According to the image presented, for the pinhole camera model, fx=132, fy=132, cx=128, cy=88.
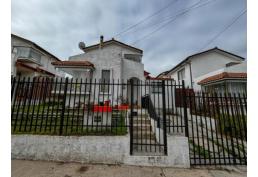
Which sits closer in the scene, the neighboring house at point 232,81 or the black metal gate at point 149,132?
the black metal gate at point 149,132

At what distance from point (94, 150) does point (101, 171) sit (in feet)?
2.29

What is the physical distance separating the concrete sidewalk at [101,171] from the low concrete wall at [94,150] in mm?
170

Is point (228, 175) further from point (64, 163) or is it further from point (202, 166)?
point (64, 163)

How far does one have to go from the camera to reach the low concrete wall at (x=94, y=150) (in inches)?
166

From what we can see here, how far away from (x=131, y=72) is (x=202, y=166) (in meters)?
10.2

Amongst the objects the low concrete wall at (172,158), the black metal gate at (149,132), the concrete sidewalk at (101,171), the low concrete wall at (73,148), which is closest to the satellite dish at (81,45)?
the black metal gate at (149,132)

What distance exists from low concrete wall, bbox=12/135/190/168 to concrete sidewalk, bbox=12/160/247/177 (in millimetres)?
170

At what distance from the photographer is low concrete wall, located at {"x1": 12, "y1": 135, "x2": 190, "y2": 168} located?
4.21m

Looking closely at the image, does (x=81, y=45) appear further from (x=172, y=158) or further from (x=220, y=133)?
(x=220, y=133)

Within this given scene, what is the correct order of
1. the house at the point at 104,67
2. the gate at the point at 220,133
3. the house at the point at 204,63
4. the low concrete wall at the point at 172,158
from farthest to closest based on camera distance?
the house at the point at 204,63 < the house at the point at 104,67 < the gate at the point at 220,133 < the low concrete wall at the point at 172,158

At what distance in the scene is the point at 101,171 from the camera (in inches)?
150

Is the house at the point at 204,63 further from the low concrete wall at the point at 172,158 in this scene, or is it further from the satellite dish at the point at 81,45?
the low concrete wall at the point at 172,158

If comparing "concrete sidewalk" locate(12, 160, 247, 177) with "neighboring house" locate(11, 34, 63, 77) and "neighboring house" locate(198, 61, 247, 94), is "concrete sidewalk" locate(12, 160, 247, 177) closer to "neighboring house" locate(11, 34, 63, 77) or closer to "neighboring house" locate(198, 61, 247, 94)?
"neighboring house" locate(198, 61, 247, 94)
